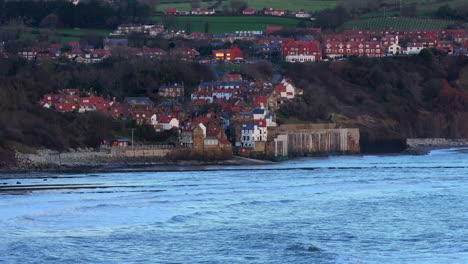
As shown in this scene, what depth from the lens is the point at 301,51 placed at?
4616 inches

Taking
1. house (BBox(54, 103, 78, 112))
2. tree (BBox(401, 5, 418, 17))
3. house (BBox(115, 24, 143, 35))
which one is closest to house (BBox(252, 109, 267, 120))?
house (BBox(54, 103, 78, 112))

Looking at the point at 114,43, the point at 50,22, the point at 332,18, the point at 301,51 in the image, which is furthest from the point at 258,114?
the point at 332,18

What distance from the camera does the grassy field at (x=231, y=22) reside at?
457 feet

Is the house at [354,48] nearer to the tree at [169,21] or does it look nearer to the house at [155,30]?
the house at [155,30]

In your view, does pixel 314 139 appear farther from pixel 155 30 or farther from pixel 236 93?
pixel 155 30

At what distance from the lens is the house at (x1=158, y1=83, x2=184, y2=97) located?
9706 centimetres

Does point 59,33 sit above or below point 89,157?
above

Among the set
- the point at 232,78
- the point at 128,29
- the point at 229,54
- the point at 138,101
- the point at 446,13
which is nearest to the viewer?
the point at 138,101

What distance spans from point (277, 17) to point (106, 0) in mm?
28862

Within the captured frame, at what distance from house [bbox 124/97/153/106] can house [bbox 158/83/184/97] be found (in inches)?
188

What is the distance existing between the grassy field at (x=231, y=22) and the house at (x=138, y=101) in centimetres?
4604

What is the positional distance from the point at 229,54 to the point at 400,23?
32337 mm

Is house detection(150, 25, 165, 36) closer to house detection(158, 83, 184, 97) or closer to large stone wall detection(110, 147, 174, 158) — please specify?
house detection(158, 83, 184, 97)

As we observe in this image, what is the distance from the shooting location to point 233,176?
217ft
